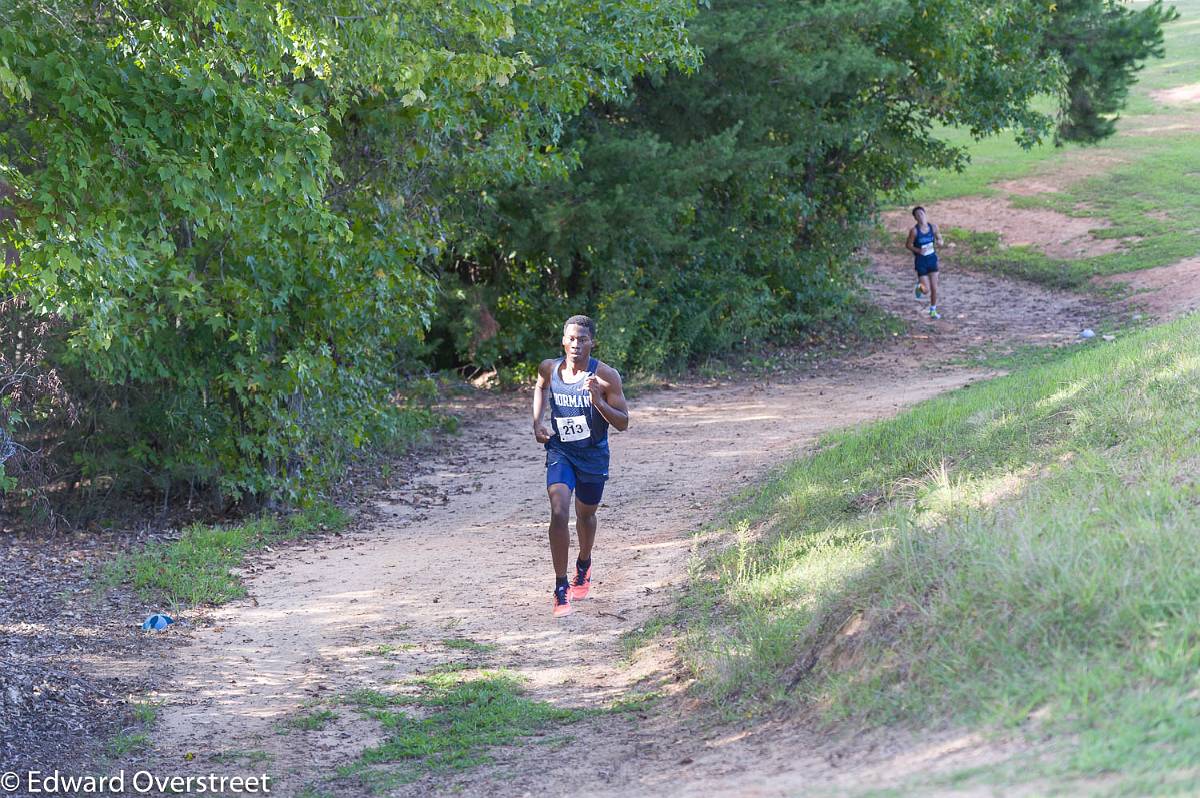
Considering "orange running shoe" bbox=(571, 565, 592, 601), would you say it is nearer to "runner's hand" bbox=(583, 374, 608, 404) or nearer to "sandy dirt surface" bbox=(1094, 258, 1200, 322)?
"runner's hand" bbox=(583, 374, 608, 404)

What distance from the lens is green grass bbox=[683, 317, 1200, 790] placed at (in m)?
4.20

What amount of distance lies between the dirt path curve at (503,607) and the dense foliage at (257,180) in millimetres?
1448

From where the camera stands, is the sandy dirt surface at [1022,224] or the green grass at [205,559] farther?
the sandy dirt surface at [1022,224]

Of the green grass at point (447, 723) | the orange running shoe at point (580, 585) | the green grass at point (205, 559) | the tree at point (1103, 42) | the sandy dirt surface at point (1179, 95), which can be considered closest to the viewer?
the green grass at point (447, 723)

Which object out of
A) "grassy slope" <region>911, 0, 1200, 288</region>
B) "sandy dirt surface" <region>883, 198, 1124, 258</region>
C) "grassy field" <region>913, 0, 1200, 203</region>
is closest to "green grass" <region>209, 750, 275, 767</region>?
"grassy slope" <region>911, 0, 1200, 288</region>

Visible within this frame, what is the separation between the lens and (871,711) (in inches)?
191

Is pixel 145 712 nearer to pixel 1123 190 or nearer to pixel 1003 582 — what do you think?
pixel 1003 582

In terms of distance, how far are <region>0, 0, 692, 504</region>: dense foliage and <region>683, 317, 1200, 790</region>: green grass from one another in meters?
3.66

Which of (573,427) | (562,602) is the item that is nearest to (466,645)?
(562,602)

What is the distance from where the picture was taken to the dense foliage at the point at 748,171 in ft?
49.5

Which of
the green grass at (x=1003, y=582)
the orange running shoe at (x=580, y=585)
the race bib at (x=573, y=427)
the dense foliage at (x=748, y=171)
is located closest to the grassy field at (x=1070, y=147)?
the dense foliage at (x=748, y=171)

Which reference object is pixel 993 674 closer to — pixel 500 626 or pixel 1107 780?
pixel 1107 780

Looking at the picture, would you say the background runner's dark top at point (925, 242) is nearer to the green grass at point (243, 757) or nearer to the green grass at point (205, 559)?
the green grass at point (205, 559)

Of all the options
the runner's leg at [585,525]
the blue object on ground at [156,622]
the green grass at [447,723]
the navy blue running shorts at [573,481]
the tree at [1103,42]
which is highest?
the tree at [1103,42]
